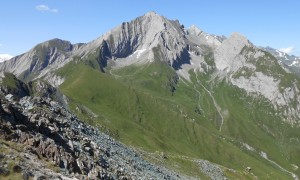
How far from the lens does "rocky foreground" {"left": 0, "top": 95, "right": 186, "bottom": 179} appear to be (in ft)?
124

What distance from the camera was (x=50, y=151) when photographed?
149 feet

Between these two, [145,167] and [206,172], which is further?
[206,172]

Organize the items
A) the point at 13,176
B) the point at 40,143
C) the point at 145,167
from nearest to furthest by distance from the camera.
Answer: the point at 13,176, the point at 40,143, the point at 145,167

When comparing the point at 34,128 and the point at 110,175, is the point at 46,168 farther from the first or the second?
the point at 110,175

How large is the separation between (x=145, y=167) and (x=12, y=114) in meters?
38.0

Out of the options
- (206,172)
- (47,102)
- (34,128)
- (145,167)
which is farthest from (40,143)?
(206,172)

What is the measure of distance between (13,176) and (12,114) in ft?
49.1

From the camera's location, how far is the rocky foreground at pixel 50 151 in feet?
124

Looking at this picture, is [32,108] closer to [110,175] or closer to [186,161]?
[110,175]

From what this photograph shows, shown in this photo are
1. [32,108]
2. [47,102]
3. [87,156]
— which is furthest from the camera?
[47,102]

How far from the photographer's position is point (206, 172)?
421 feet

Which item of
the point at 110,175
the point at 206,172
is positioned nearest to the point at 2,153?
the point at 110,175

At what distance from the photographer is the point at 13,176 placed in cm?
3456

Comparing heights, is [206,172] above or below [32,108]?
below
